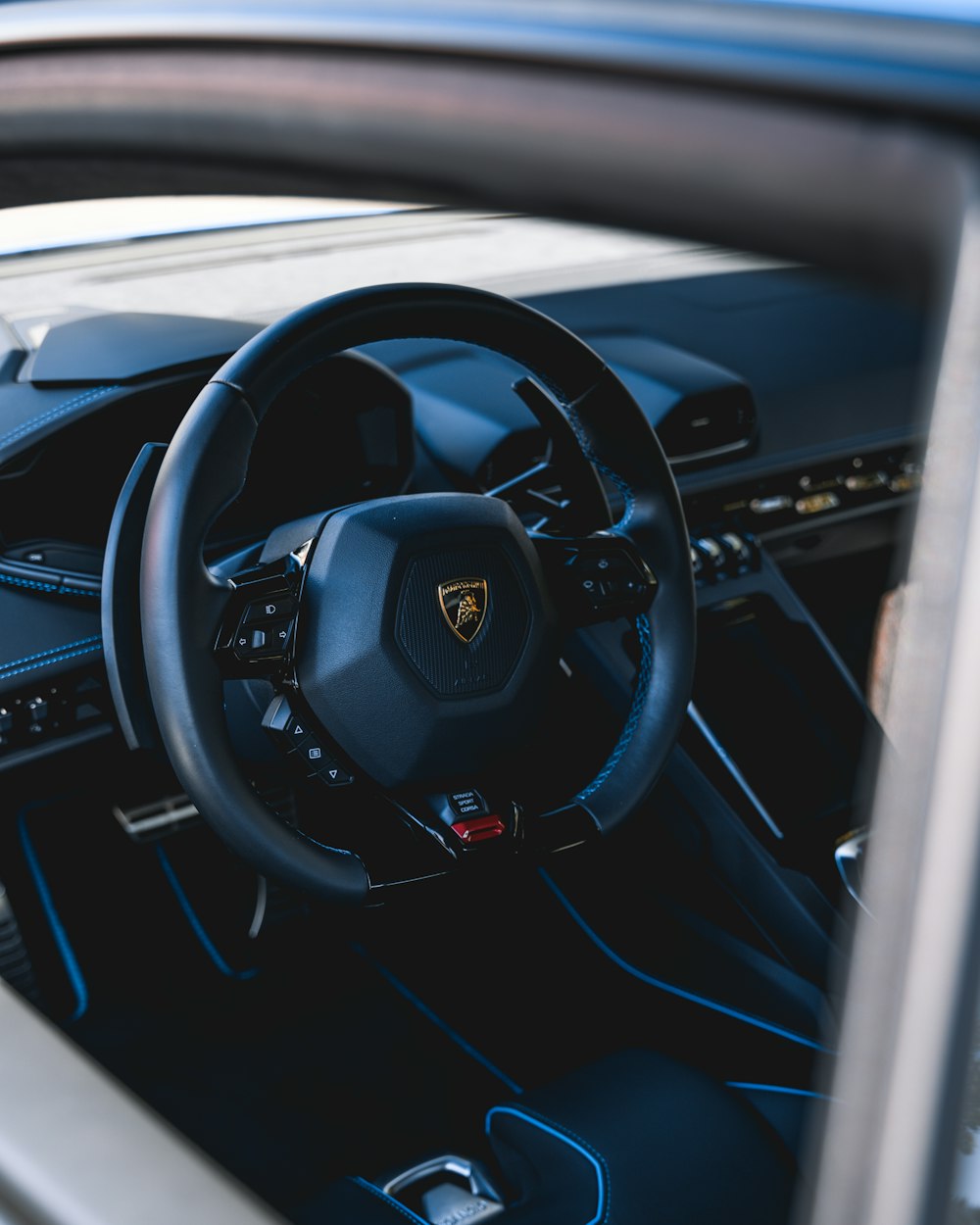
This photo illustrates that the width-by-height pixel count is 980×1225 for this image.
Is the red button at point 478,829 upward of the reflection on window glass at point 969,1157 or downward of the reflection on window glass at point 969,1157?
downward

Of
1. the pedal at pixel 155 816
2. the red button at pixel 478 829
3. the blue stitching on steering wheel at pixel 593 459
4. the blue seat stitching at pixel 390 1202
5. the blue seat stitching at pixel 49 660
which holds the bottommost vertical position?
the blue seat stitching at pixel 390 1202

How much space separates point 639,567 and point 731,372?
1.03m

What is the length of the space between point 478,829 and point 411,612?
0.25 meters

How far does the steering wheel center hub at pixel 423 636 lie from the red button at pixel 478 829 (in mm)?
60

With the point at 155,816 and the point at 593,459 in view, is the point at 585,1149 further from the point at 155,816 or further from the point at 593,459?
the point at 155,816

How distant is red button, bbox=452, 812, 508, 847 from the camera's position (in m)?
1.47

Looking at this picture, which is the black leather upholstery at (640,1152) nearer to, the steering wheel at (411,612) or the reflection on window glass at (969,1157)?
the steering wheel at (411,612)

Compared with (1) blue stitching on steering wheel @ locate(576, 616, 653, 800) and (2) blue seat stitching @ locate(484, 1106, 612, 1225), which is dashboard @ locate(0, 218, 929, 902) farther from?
(2) blue seat stitching @ locate(484, 1106, 612, 1225)

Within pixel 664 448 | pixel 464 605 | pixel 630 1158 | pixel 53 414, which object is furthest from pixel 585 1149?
pixel 664 448

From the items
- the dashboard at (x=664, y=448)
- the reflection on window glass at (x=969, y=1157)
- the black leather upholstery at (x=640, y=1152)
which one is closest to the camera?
the reflection on window glass at (x=969, y=1157)

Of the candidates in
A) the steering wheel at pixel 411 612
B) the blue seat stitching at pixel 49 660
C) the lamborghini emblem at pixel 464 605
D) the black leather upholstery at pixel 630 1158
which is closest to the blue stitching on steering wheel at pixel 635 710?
the steering wheel at pixel 411 612

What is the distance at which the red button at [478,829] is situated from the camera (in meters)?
1.47

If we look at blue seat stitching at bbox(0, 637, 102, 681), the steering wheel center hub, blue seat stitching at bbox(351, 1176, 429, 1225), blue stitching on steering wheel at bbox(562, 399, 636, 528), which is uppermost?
blue stitching on steering wheel at bbox(562, 399, 636, 528)

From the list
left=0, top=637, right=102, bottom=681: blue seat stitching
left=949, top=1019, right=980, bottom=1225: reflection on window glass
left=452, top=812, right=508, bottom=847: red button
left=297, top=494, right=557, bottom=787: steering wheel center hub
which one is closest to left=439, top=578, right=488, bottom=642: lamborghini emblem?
left=297, top=494, right=557, bottom=787: steering wheel center hub
